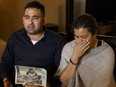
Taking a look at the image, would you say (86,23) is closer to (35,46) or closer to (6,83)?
(35,46)

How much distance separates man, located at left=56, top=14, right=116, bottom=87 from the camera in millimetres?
1573

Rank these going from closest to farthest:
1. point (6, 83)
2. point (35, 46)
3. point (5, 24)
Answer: point (6, 83) < point (35, 46) < point (5, 24)

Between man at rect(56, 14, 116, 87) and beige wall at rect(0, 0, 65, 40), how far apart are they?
219cm

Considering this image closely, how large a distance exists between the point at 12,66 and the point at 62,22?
2093mm

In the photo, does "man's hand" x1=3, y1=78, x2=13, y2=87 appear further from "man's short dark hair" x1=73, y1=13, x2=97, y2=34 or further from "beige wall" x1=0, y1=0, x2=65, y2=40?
"beige wall" x1=0, y1=0, x2=65, y2=40

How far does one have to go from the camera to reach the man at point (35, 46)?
180 cm

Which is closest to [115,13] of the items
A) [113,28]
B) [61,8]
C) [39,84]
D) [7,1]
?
[113,28]

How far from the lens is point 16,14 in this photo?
12.1ft

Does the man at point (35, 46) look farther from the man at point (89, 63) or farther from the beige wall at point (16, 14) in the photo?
the beige wall at point (16, 14)

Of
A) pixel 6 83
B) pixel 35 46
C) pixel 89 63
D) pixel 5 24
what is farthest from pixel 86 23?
pixel 5 24

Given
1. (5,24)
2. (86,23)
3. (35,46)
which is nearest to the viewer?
(86,23)

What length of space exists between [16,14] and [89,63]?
7.65 ft

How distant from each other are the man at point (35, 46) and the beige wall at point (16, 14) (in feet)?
5.92

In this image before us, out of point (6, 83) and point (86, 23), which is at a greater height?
point (86, 23)
